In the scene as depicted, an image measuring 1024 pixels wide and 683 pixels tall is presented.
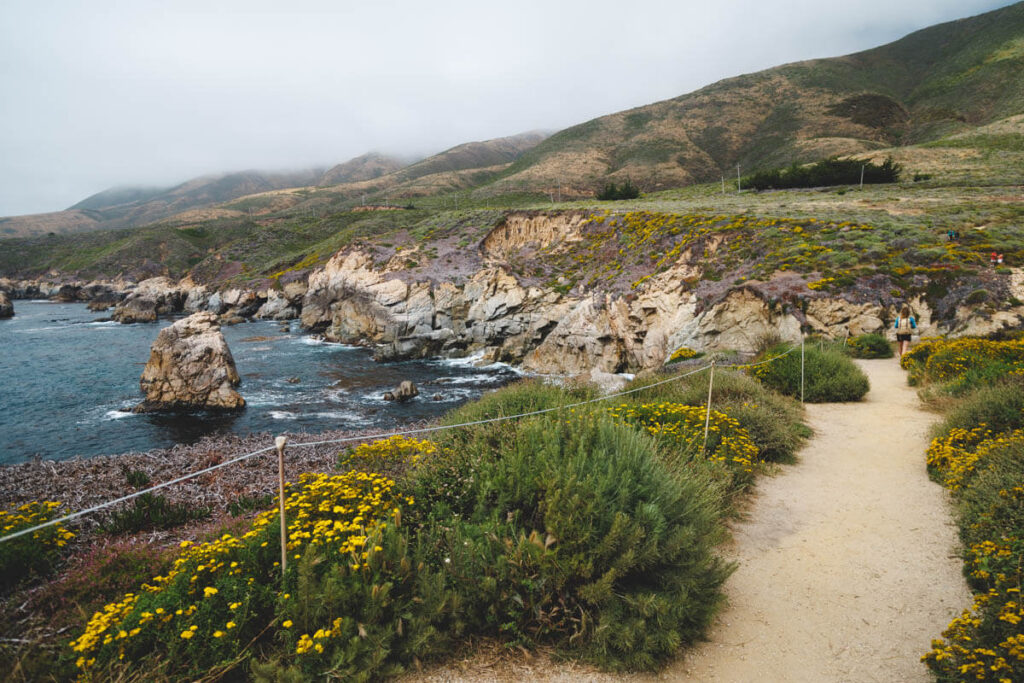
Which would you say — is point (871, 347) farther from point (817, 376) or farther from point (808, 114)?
point (808, 114)

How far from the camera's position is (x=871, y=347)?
14836 mm

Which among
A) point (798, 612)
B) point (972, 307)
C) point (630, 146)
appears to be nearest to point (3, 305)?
point (798, 612)

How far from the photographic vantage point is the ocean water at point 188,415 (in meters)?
15.9

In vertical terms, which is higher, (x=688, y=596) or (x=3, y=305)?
(x=3, y=305)

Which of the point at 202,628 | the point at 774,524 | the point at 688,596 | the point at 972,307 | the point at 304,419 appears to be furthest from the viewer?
the point at 304,419

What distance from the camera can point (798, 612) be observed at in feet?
12.7

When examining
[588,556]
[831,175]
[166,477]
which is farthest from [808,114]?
[166,477]

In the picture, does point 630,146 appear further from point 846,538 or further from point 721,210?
point 846,538

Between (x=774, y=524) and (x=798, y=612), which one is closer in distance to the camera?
(x=798, y=612)

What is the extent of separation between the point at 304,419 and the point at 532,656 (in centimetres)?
1659

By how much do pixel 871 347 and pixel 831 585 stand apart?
13945mm

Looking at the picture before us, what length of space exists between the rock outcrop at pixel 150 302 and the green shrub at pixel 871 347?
183 ft

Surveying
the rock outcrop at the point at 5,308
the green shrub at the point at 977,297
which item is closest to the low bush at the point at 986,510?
the green shrub at the point at 977,297

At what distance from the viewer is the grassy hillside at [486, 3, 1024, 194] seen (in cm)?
6662
